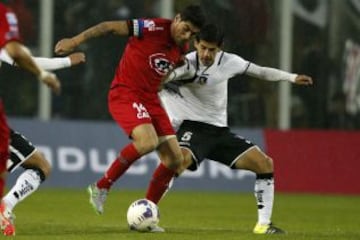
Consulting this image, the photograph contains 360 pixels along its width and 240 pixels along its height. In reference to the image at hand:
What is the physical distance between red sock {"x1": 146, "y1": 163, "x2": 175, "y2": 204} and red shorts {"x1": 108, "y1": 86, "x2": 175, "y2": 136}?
0.43m

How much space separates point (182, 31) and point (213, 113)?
3.86 ft

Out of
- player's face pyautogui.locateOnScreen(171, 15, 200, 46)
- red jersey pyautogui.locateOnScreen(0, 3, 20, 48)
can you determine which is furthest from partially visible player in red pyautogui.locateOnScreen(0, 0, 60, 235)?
player's face pyautogui.locateOnScreen(171, 15, 200, 46)

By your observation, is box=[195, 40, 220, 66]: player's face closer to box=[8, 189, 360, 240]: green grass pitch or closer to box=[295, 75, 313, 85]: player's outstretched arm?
box=[295, 75, 313, 85]: player's outstretched arm

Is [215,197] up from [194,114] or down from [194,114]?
down

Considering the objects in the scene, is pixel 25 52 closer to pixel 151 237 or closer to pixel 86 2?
pixel 151 237

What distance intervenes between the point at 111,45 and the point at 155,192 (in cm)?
1084

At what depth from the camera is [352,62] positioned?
1020 inches

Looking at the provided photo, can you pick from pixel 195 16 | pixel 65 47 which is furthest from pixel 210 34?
pixel 65 47

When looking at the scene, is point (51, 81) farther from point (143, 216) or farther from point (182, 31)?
point (182, 31)

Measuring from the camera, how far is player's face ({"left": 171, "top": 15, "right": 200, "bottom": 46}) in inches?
501

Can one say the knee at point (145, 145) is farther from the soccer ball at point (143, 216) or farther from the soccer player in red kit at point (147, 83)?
the soccer ball at point (143, 216)

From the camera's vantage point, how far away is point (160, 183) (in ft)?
43.0

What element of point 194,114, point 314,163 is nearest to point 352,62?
point 314,163

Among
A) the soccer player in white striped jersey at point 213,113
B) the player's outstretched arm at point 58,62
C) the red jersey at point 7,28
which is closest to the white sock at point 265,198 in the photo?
the soccer player in white striped jersey at point 213,113
